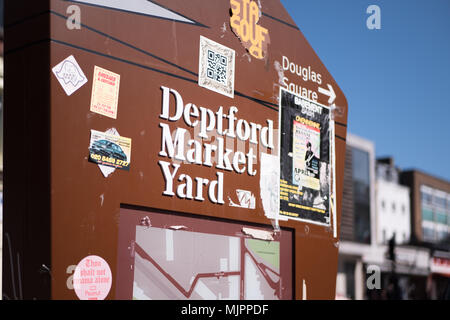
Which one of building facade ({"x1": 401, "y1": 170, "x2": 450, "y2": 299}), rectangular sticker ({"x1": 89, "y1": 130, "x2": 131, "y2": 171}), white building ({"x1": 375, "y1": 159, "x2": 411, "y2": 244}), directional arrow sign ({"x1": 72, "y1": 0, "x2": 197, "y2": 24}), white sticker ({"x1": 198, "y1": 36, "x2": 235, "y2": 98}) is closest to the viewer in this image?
rectangular sticker ({"x1": 89, "y1": 130, "x2": 131, "y2": 171})

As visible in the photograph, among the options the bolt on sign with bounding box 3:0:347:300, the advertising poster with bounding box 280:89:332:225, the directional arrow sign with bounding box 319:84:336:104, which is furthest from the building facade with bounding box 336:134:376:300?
the bolt on sign with bounding box 3:0:347:300

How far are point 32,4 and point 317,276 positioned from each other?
335 centimetres

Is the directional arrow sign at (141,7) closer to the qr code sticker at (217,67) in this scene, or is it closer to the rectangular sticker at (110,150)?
the qr code sticker at (217,67)

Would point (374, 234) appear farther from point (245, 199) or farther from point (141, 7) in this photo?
point (141, 7)

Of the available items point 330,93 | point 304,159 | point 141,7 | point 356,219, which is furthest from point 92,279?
point 356,219

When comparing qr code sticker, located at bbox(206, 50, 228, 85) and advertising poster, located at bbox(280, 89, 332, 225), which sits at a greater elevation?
qr code sticker, located at bbox(206, 50, 228, 85)

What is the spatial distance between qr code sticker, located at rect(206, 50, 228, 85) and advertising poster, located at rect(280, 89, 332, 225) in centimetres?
72

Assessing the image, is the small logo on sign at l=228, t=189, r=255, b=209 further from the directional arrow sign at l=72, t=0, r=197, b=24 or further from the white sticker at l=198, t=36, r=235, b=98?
the directional arrow sign at l=72, t=0, r=197, b=24

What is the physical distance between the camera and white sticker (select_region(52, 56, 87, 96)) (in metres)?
3.66

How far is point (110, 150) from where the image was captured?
3938 mm

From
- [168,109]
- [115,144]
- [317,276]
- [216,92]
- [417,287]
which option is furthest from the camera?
[417,287]
